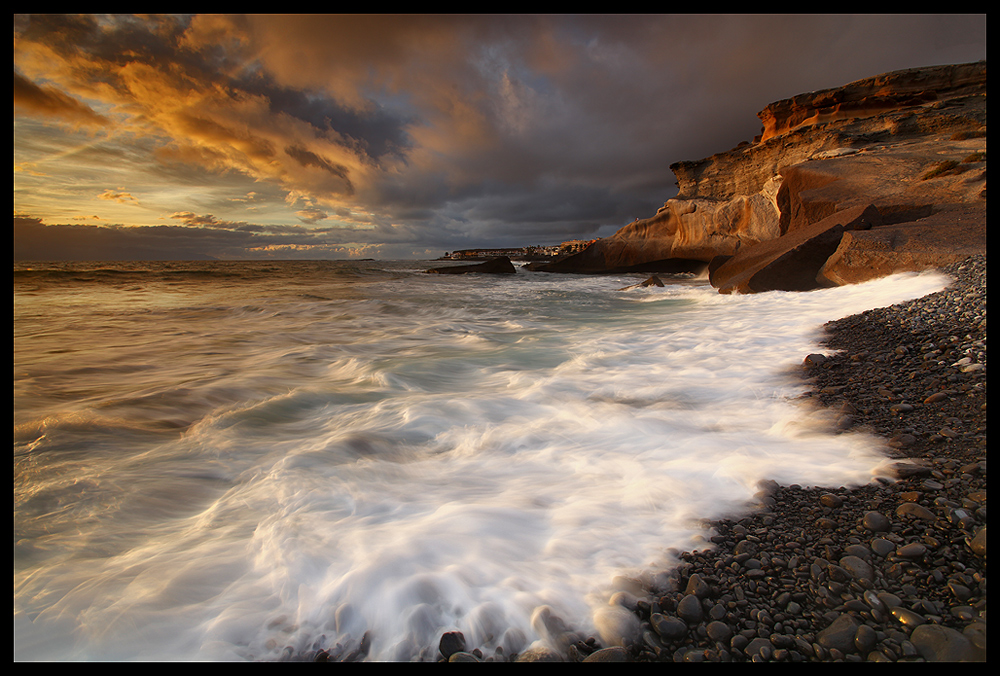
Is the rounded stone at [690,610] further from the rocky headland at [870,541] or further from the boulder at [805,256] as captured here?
the boulder at [805,256]

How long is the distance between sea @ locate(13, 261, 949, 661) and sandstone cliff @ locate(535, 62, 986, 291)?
1833 millimetres

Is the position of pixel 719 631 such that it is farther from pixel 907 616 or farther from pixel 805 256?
pixel 805 256

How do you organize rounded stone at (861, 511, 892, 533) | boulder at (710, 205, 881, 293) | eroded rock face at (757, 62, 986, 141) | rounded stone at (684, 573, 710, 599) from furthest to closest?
eroded rock face at (757, 62, 986, 141)
boulder at (710, 205, 881, 293)
rounded stone at (861, 511, 892, 533)
rounded stone at (684, 573, 710, 599)

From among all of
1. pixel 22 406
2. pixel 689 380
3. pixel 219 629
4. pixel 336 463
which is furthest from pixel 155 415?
pixel 689 380

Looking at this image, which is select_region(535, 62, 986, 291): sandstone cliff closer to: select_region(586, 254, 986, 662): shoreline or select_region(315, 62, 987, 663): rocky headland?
select_region(315, 62, 987, 663): rocky headland

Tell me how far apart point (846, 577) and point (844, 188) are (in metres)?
11.1

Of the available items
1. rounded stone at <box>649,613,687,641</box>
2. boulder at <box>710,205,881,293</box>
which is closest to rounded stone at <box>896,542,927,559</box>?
rounded stone at <box>649,613,687,641</box>

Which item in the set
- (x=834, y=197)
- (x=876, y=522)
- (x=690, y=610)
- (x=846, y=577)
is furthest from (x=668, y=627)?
(x=834, y=197)

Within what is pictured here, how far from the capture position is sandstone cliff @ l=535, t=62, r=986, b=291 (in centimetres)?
623

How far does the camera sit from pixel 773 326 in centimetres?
493

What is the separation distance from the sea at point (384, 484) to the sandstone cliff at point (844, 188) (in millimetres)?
1833
